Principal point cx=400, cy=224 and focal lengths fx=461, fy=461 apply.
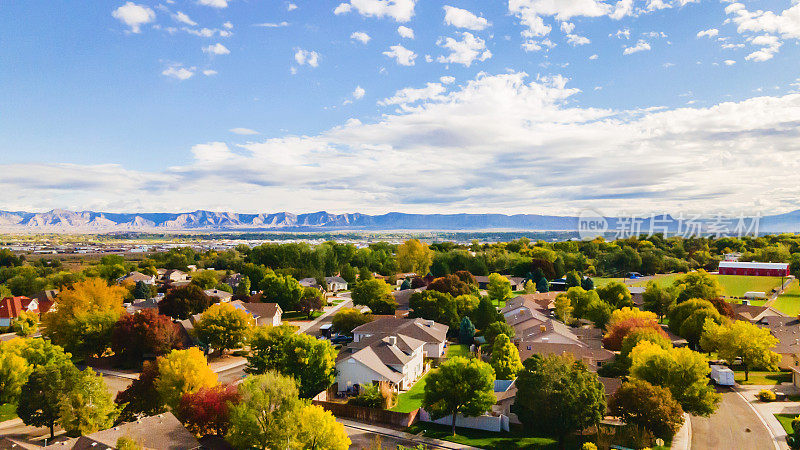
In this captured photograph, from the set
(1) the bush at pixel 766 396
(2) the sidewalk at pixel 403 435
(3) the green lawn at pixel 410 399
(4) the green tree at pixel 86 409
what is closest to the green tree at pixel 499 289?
(3) the green lawn at pixel 410 399

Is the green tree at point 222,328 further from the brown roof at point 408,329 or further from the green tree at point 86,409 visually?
the green tree at point 86,409

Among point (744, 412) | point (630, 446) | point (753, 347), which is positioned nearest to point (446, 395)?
point (630, 446)

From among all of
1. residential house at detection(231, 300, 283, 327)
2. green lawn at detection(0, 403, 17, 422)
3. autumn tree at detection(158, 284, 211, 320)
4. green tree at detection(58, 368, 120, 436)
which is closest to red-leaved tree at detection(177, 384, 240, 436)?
green tree at detection(58, 368, 120, 436)

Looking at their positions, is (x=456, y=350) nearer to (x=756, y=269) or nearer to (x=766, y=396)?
(x=766, y=396)

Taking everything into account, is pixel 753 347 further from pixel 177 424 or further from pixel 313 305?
pixel 313 305

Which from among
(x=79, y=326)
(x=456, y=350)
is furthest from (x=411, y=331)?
(x=79, y=326)

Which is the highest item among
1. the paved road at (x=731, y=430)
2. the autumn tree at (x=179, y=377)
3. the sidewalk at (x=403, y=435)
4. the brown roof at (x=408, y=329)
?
the autumn tree at (x=179, y=377)
